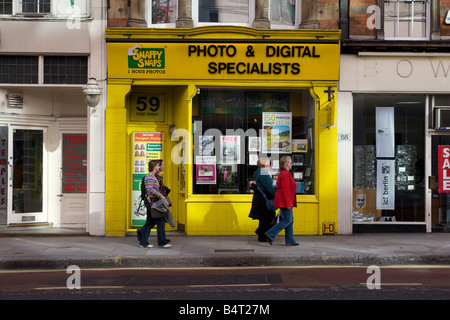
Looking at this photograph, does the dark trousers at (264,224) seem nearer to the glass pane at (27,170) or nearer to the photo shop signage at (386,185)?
the photo shop signage at (386,185)

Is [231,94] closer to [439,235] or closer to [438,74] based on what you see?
[438,74]

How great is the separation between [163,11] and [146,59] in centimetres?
141

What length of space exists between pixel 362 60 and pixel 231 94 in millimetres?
3251

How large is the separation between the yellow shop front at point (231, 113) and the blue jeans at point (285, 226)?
70.9 inches

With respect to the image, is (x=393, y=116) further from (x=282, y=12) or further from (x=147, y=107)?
(x=147, y=107)

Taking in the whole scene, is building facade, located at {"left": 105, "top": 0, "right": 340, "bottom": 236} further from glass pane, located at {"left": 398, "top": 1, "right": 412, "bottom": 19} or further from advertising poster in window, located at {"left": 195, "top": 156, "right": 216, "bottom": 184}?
glass pane, located at {"left": 398, "top": 1, "right": 412, "bottom": 19}

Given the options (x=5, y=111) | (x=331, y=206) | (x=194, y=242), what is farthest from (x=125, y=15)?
(x=331, y=206)

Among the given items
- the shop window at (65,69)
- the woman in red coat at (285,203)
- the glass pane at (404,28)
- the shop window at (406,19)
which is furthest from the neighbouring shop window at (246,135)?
the shop window at (65,69)

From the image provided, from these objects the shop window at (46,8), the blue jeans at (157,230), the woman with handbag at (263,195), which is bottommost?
the blue jeans at (157,230)

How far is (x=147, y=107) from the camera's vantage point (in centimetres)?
1451

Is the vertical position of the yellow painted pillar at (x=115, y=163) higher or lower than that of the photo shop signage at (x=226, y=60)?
lower

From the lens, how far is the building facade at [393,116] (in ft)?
45.3
